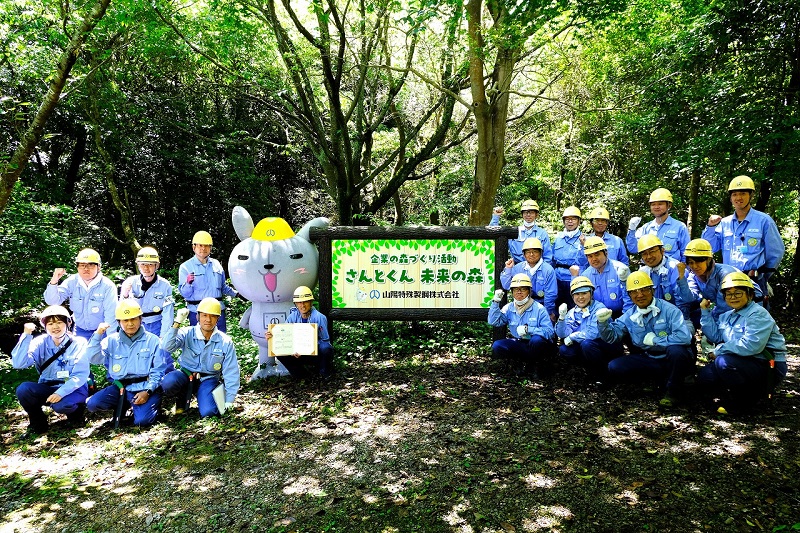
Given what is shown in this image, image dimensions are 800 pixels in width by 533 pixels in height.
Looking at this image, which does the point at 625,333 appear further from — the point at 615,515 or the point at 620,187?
the point at 620,187

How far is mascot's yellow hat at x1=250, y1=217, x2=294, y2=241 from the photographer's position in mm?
6887

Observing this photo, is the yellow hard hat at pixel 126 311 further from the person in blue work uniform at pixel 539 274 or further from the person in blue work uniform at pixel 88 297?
the person in blue work uniform at pixel 539 274

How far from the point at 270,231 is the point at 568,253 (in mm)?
3891

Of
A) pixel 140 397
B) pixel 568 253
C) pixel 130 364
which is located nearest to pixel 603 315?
pixel 568 253

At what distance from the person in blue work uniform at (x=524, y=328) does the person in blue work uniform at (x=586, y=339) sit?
0.24 metres

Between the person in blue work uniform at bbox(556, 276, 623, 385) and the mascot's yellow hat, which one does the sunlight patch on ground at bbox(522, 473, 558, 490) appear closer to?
the person in blue work uniform at bbox(556, 276, 623, 385)

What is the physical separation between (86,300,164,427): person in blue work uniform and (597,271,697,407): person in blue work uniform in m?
4.72

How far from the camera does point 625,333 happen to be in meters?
5.70

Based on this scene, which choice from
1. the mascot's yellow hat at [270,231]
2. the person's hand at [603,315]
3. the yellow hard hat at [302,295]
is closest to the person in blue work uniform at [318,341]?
the yellow hard hat at [302,295]

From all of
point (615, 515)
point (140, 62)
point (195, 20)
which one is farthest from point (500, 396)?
point (140, 62)

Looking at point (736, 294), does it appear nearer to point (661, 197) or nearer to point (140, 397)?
→ point (661, 197)

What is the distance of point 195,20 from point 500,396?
8.93 meters

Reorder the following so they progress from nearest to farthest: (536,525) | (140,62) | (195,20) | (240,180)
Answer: (536,525)
(195,20)
(140,62)
(240,180)

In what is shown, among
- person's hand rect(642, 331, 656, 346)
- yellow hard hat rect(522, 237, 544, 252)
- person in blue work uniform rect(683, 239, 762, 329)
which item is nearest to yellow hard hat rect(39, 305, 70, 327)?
yellow hard hat rect(522, 237, 544, 252)
